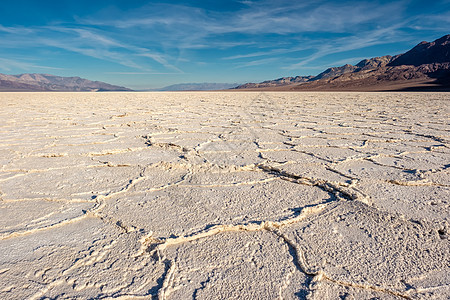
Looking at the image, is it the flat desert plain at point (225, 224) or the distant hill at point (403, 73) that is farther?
the distant hill at point (403, 73)

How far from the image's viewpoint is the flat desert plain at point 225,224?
79 cm

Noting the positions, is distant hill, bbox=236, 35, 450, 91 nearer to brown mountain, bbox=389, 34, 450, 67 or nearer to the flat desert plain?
brown mountain, bbox=389, 34, 450, 67

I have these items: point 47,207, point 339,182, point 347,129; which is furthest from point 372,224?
point 347,129

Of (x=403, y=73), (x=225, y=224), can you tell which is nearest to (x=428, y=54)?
(x=403, y=73)

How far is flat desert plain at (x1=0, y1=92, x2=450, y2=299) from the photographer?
79cm

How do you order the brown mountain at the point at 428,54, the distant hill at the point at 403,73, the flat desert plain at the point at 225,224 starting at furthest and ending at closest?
the brown mountain at the point at 428,54
the distant hill at the point at 403,73
the flat desert plain at the point at 225,224

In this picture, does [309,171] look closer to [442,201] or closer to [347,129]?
[442,201]

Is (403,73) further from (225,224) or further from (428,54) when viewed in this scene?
(225,224)

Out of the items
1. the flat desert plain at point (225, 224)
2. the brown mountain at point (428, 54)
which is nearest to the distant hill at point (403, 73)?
the brown mountain at point (428, 54)

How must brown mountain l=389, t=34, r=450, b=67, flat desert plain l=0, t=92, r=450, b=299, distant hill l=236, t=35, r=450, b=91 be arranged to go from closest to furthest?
flat desert plain l=0, t=92, r=450, b=299 < distant hill l=236, t=35, r=450, b=91 < brown mountain l=389, t=34, r=450, b=67

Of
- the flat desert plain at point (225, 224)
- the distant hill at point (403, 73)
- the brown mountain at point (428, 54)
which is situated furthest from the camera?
the brown mountain at point (428, 54)

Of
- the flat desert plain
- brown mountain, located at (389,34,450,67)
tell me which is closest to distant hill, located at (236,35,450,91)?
brown mountain, located at (389,34,450,67)

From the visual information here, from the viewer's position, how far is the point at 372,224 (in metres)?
1.12

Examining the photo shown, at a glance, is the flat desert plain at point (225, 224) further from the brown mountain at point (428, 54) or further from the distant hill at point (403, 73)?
the brown mountain at point (428, 54)
